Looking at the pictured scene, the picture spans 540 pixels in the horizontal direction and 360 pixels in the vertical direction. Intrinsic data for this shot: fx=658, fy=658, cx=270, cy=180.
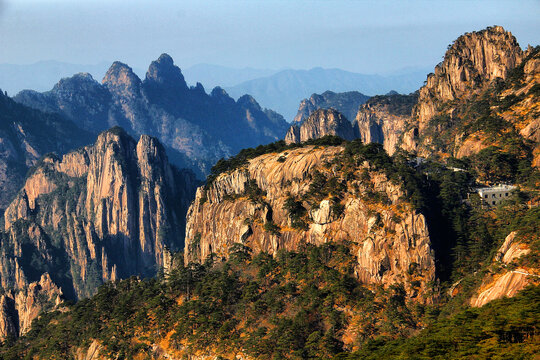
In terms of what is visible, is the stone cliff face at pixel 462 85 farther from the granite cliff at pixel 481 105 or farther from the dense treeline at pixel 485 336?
the dense treeline at pixel 485 336

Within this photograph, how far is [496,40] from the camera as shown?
138 metres

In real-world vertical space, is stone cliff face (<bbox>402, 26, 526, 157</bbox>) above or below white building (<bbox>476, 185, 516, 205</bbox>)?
above

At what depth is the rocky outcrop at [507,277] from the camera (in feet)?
212

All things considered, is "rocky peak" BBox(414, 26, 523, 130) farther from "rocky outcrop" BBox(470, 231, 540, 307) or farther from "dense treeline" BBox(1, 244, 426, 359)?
"dense treeline" BBox(1, 244, 426, 359)

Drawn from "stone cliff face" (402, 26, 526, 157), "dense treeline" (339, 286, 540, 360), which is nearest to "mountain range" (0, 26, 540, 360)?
"dense treeline" (339, 286, 540, 360)

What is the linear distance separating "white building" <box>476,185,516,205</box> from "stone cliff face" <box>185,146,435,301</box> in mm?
16143

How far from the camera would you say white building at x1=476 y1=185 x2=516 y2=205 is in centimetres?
9112

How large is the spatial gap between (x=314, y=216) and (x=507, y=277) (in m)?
28.7

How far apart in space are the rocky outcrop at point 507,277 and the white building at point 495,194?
1881 cm

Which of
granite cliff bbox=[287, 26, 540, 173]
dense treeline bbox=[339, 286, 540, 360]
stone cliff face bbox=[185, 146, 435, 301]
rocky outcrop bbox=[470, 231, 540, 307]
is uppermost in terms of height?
granite cliff bbox=[287, 26, 540, 173]

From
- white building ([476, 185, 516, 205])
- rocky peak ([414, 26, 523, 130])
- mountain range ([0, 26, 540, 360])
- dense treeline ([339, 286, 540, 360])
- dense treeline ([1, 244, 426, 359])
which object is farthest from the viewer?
rocky peak ([414, 26, 523, 130])

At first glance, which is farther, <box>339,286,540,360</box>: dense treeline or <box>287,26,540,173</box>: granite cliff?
<box>287,26,540,173</box>: granite cliff

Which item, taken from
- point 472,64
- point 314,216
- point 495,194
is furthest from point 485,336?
point 472,64

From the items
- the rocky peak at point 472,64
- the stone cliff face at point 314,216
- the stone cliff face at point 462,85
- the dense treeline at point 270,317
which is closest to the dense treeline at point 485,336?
the dense treeline at point 270,317
